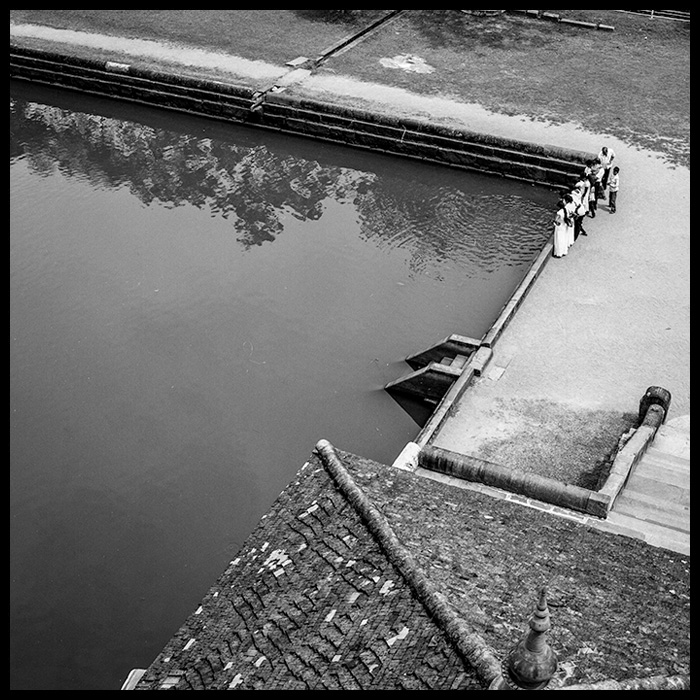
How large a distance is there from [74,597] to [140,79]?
66.6 ft

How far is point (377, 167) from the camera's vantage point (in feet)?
89.5

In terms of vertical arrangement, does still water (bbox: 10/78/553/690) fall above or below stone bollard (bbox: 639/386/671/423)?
below

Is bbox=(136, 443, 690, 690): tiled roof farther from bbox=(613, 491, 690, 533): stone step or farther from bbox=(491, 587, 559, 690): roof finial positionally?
bbox=(613, 491, 690, 533): stone step

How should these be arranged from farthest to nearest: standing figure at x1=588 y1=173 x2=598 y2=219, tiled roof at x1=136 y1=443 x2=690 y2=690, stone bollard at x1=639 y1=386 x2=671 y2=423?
standing figure at x1=588 y1=173 x2=598 y2=219, stone bollard at x1=639 y1=386 x2=671 y2=423, tiled roof at x1=136 y1=443 x2=690 y2=690

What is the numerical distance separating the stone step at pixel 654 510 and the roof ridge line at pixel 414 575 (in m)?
4.97

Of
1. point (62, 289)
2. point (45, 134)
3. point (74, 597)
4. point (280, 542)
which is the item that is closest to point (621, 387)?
point (280, 542)

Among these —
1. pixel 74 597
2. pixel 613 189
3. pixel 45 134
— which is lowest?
pixel 74 597

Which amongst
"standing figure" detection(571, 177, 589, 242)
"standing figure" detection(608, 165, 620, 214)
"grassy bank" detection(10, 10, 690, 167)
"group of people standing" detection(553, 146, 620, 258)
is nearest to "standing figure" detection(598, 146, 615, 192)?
"group of people standing" detection(553, 146, 620, 258)

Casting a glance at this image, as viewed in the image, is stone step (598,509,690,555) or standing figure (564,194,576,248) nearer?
stone step (598,509,690,555)

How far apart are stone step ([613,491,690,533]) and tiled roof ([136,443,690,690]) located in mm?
3262

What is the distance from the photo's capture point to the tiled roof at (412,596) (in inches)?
342

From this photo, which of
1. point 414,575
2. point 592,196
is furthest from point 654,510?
point 592,196

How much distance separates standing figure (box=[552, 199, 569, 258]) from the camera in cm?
2100

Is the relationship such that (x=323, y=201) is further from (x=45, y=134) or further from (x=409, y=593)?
(x=409, y=593)
